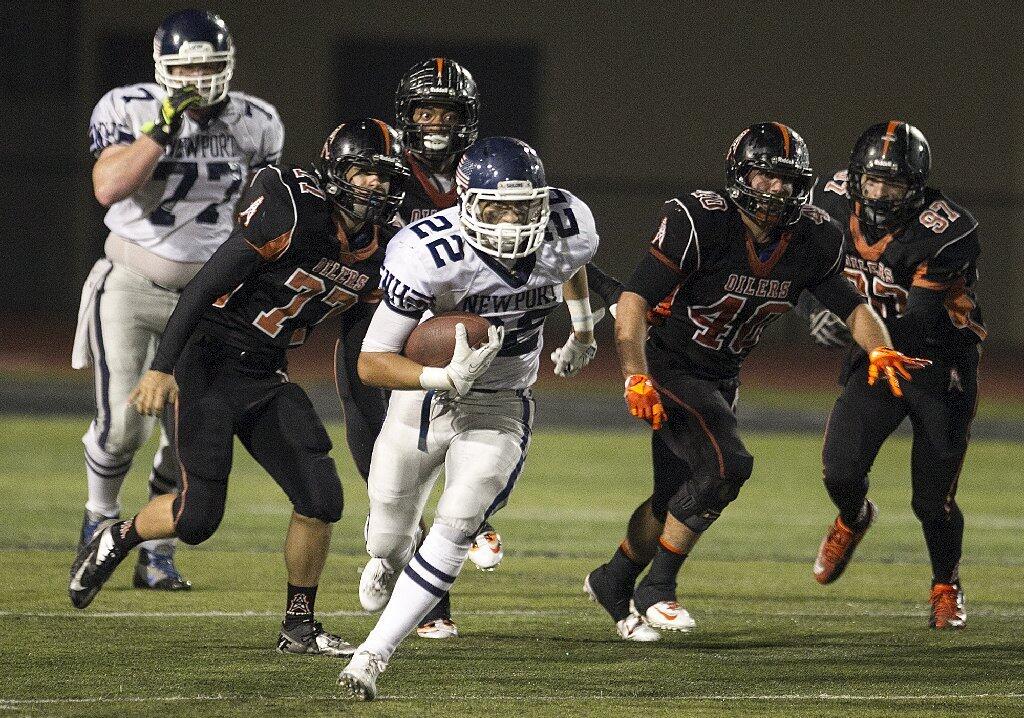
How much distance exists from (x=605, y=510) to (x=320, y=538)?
4072 mm

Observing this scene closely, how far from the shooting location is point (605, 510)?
30.3ft

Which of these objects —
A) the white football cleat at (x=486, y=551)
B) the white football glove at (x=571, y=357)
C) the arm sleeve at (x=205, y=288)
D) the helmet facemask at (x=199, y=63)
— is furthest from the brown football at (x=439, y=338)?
the helmet facemask at (x=199, y=63)

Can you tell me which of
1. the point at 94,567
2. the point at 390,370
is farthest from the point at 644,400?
the point at 94,567

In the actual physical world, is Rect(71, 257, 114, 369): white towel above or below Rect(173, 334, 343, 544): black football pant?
below

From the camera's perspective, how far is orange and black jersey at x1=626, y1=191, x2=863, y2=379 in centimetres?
561

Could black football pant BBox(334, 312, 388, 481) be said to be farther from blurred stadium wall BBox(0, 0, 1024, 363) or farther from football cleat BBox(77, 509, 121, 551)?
blurred stadium wall BBox(0, 0, 1024, 363)

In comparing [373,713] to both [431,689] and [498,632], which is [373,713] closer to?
[431,689]

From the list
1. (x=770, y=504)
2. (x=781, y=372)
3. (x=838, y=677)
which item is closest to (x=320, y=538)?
(x=838, y=677)

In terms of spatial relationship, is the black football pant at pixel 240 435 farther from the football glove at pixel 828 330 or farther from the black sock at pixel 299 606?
the football glove at pixel 828 330

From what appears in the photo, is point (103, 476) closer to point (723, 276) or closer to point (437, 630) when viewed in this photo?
point (437, 630)

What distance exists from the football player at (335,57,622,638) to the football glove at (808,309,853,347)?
0.84m

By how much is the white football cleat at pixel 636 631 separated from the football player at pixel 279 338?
1.00 metres

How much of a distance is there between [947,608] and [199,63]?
3.28 metres

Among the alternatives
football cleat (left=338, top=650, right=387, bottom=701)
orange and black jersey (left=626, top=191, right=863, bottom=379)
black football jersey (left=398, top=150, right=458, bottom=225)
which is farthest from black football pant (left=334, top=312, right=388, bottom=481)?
football cleat (left=338, top=650, right=387, bottom=701)
